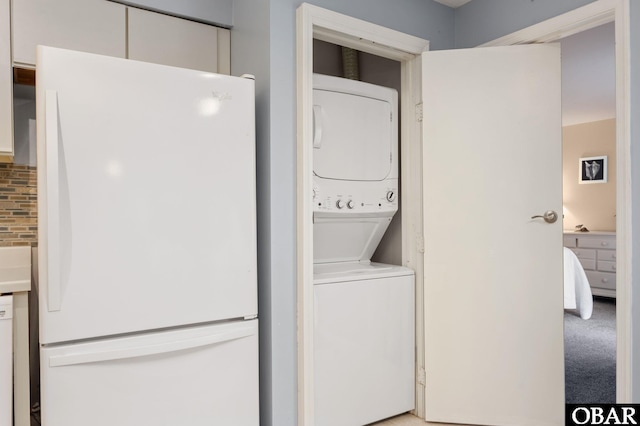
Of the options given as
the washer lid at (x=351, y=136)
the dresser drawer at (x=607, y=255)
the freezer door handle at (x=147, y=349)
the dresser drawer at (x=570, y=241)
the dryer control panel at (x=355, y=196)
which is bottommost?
the dresser drawer at (x=607, y=255)

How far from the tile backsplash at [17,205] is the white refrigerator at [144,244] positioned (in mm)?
709

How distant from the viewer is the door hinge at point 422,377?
7.98 feet

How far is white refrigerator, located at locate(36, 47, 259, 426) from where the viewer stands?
1464mm

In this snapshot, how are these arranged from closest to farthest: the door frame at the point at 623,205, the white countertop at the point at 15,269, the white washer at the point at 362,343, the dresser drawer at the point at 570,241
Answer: the white countertop at the point at 15,269 → the door frame at the point at 623,205 → the white washer at the point at 362,343 → the dresser drawer at the point at 570,241

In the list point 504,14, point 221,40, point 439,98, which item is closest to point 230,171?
point 221,40

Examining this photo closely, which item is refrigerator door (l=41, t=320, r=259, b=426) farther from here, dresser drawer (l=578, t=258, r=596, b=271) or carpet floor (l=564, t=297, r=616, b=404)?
dresser drawer (l=578, t=258, r=596, b=271)

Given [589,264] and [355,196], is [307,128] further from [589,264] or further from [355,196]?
[589,264]

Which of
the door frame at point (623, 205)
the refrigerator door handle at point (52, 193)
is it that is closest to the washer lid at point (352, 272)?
the door frame at point (623, 205)

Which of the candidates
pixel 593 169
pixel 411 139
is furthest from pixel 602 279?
pixel 411 139

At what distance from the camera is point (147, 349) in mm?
1604

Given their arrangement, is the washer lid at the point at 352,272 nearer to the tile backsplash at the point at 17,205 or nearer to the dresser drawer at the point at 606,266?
the tile backsplash at the point at 17,205

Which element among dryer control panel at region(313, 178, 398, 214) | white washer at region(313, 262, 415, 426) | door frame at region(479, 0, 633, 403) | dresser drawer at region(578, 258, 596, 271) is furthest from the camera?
dresser drawer at region(578, 258, 596, 271)

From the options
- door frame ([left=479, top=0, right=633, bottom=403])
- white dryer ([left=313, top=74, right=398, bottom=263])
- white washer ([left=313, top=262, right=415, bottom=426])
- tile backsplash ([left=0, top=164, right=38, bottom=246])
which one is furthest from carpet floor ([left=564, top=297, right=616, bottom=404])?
tile backsplash ([left=0, top=164, right=38, bottom=246])

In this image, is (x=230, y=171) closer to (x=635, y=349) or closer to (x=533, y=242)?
(x=533, y=242)
